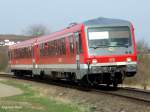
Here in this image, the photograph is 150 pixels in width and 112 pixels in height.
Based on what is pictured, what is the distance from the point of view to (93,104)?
17.1m

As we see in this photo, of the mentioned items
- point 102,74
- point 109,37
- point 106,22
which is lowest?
point 102,74

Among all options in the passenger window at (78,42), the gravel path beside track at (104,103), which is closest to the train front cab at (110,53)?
the passenger window at (78,42)

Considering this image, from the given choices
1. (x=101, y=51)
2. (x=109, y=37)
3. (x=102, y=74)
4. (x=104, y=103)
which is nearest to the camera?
(x=104, y=103)

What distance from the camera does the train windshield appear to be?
2275cm

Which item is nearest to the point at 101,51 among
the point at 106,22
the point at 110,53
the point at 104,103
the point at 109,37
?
the point at 110,53

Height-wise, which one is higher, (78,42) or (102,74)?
(78,42)

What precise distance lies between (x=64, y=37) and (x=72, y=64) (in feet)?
7.41

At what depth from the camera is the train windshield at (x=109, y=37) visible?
74.6 ft

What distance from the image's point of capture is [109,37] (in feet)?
75.2

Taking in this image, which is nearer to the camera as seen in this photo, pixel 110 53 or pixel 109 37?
pixel 110 53

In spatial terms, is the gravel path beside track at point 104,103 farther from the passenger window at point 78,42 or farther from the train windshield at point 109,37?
the train windshield at point 109,37

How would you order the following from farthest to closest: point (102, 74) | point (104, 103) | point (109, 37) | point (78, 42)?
point (78, 42) < point (109, 37) < point (102, 74) < point (104, 103)

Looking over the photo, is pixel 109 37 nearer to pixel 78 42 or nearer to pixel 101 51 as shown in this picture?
pixel 101 51

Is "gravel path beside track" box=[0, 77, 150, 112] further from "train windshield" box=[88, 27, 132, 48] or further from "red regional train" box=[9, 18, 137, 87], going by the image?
"train windshield" box=[88, 27, 132, 48]
